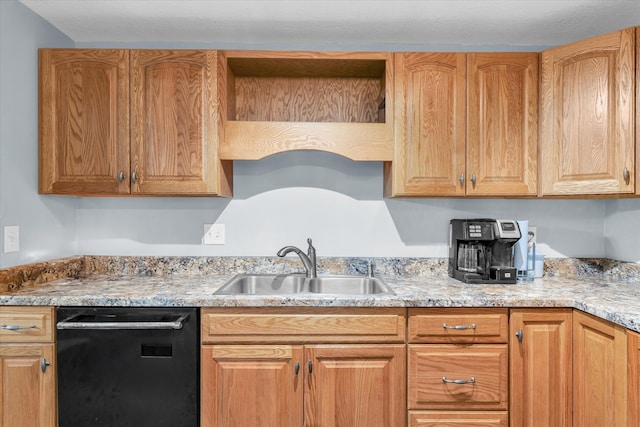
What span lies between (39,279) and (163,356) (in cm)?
83

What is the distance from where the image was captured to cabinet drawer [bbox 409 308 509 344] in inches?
68.2

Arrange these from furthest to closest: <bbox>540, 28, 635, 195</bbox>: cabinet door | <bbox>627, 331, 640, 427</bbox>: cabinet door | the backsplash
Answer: the backsplash → <bbox>540, 28, 635, 195</bbox>: cabinet door → <bbox>627, 331, 640, 427</bbox>: cabinet door

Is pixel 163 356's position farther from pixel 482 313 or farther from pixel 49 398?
pixel 482 313

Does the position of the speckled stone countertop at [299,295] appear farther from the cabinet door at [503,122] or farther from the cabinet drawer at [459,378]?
the cabinet door at [503,122]

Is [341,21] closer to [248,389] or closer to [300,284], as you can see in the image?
[300,284]

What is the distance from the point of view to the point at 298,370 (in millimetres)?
1716

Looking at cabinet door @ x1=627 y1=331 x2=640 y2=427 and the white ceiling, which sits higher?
the white ceiling

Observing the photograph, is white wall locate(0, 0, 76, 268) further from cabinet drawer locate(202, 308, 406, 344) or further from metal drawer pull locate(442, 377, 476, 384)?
metal drawer pull locate(442, 377, 476, 384)

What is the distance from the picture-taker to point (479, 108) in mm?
2035

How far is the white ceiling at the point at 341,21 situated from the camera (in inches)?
74.5

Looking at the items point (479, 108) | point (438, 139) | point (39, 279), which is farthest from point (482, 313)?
point (39, 279)

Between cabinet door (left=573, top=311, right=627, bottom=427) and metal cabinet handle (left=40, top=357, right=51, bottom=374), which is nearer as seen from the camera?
cabinet door (left=573, top=311, right=627, bottom=427)

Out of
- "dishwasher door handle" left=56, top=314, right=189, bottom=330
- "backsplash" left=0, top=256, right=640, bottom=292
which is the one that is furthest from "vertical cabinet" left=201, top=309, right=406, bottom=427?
"backsplash" left=0, top=256, right=640, bottom=292

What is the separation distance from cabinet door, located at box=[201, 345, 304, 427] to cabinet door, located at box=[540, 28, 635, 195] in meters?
1.53
